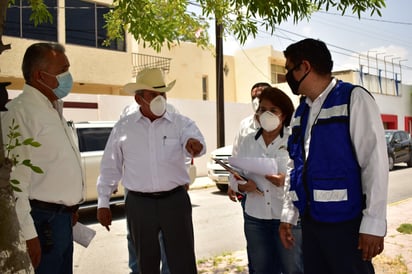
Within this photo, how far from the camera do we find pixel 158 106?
11.4 ft

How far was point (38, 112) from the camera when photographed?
8.62ft

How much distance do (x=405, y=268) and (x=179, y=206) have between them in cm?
271

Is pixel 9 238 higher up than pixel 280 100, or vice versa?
pixel 280 100

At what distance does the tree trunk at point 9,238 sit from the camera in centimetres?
161

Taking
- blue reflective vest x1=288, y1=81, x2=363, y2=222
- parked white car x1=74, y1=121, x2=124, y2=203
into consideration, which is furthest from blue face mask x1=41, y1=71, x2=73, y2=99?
parked white car x1=74, y1=121, x2=124, y2=203

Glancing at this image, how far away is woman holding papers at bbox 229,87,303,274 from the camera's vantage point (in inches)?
127

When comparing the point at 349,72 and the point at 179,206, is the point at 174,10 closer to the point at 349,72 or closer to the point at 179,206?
the point at 179,206

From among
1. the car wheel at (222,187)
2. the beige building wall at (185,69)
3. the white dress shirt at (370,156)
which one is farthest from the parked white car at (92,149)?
the beige building wall at (185,69)

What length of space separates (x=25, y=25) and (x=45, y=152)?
42.5 feet

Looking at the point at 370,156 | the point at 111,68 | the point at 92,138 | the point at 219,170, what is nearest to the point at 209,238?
the point at 92,138

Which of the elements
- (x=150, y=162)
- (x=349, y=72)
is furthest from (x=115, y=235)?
(x=349, y=72)

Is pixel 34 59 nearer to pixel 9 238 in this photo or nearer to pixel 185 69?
pixel 9 238

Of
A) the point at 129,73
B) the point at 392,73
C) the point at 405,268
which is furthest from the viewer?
the point at 392,73

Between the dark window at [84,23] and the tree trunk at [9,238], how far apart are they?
14.5 m
